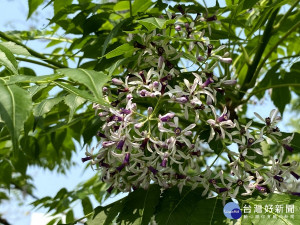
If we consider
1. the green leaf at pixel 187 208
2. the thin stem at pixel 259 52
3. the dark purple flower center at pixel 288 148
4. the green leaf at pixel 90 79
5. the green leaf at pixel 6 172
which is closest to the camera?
the green leaf at pixel 90 79

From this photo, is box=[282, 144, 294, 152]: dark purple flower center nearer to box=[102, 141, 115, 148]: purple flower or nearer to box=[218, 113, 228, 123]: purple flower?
box=[218, 113, 228, 123]: purple flower

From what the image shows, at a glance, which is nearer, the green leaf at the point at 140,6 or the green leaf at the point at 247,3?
the green leaf at the point at 247,3

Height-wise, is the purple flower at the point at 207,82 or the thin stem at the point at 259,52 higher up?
the purple flower at the point at 207,82

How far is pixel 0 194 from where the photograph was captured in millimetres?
4824

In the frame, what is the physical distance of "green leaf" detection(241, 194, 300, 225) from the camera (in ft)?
4.42

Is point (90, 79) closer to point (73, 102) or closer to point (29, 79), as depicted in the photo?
point (29, 79)

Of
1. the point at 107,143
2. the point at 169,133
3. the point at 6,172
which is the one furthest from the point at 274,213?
the point at 6,172

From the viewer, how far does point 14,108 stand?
96cm

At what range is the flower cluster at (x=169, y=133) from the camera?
1.36 meters

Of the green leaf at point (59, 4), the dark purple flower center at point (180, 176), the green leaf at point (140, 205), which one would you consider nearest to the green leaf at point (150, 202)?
the green leaf at point (140, 205)

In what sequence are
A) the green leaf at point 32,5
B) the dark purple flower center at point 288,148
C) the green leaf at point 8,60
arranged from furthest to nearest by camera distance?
the green leaf at point 32,5 < the dark purple flower center at point 288,148 < the green leaf at point 8,60

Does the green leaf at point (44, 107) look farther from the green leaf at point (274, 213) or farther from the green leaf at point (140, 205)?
the green leaf at point (274, 213)

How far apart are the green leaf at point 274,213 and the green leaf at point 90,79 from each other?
0.64 metres

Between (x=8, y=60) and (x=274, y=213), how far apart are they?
2.89 feet
